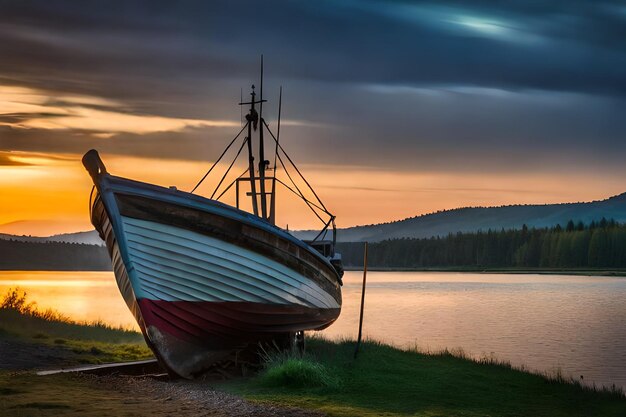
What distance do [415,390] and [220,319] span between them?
3.98 meters

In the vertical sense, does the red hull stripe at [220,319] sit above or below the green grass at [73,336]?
above

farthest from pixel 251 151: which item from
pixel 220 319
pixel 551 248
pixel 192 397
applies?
pixel 551 248

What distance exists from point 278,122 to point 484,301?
5028cm

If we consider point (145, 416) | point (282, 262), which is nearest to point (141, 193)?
point (282, 262)

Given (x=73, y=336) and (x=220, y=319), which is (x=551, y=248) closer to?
(x=73, y=336)

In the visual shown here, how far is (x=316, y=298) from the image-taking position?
19188 mm

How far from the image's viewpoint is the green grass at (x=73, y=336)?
794 inches

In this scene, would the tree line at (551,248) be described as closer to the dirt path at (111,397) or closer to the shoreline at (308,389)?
the shoreline at (308,389)

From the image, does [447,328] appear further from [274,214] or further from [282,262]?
[282,262]

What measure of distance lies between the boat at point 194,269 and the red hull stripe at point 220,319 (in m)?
0.02

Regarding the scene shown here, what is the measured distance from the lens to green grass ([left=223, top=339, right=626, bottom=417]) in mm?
13383

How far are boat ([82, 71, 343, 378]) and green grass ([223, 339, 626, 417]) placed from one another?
1.06 metres

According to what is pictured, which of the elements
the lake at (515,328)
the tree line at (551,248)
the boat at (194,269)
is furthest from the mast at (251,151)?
the tree line at (551,248)

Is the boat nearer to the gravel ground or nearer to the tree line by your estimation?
the gravel ground
